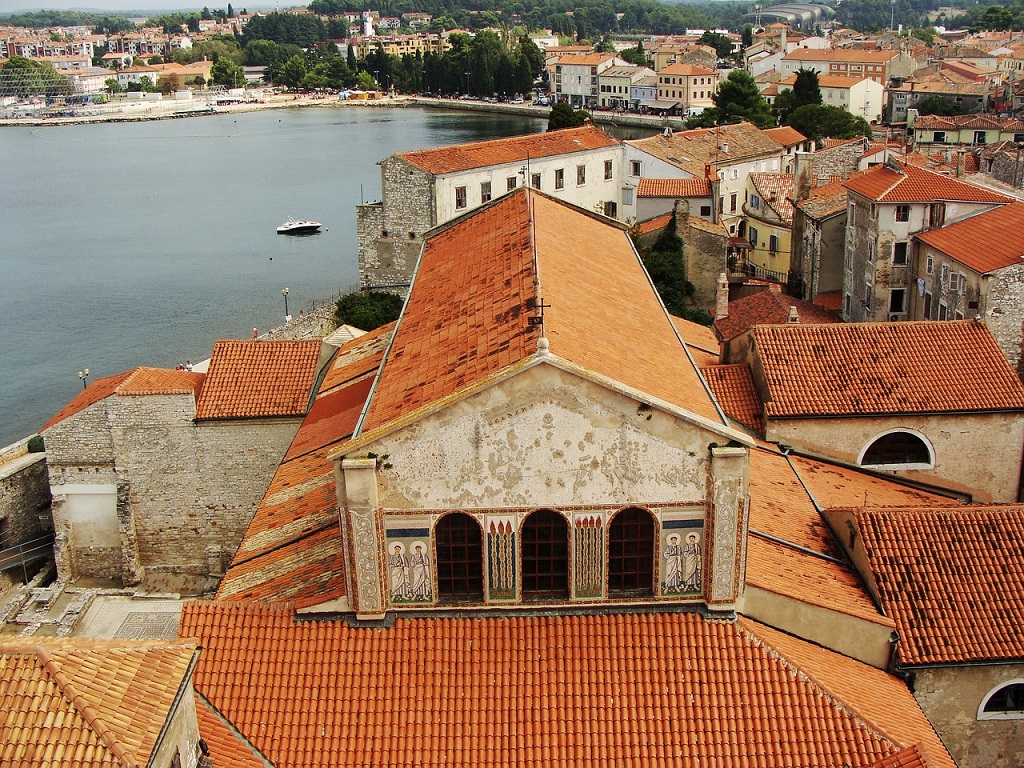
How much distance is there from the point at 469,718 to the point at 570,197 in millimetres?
40461

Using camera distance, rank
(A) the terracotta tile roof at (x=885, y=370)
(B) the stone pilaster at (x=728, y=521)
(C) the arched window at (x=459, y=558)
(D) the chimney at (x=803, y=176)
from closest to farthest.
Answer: (B) the stone pilaster at (x=728, y=521) < (C) the arched window at (x=459, y=558) < (A) the terracotta tile roof at (x=885, y=370) < (D) the chimney at (x=803, y=176)

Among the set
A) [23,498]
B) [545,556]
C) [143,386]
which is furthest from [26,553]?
[545,556]

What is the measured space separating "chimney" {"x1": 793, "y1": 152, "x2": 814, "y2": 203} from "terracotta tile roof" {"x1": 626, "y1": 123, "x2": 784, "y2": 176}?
739 cm

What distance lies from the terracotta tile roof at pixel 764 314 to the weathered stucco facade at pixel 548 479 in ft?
69.4

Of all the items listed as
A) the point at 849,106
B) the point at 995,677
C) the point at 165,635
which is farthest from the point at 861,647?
the point at 849,106

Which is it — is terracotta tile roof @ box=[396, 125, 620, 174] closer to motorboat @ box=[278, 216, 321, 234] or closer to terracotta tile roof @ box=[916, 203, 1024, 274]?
terracotta tile roof @ box=[916, 203, 1024, 274]

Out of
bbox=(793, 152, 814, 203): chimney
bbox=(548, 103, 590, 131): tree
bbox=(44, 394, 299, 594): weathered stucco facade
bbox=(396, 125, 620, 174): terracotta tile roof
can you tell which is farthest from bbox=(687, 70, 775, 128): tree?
bbox=(44, 394, 299, 594): weathered stucco facade

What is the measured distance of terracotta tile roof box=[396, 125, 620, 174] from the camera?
1802 inches

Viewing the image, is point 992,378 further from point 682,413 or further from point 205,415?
point 205,415

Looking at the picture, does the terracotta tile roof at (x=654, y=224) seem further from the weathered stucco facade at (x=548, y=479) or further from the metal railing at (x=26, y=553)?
the weathered stucco facade at (x=548, y=479)

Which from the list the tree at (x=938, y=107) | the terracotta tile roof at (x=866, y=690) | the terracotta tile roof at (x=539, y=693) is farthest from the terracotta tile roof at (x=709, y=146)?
the terracotta tile roof at (x=539, y=693)

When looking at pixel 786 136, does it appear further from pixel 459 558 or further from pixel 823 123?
pixel 459 558

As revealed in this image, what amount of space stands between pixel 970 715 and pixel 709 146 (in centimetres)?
5004

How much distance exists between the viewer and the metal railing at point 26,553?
28.0m
